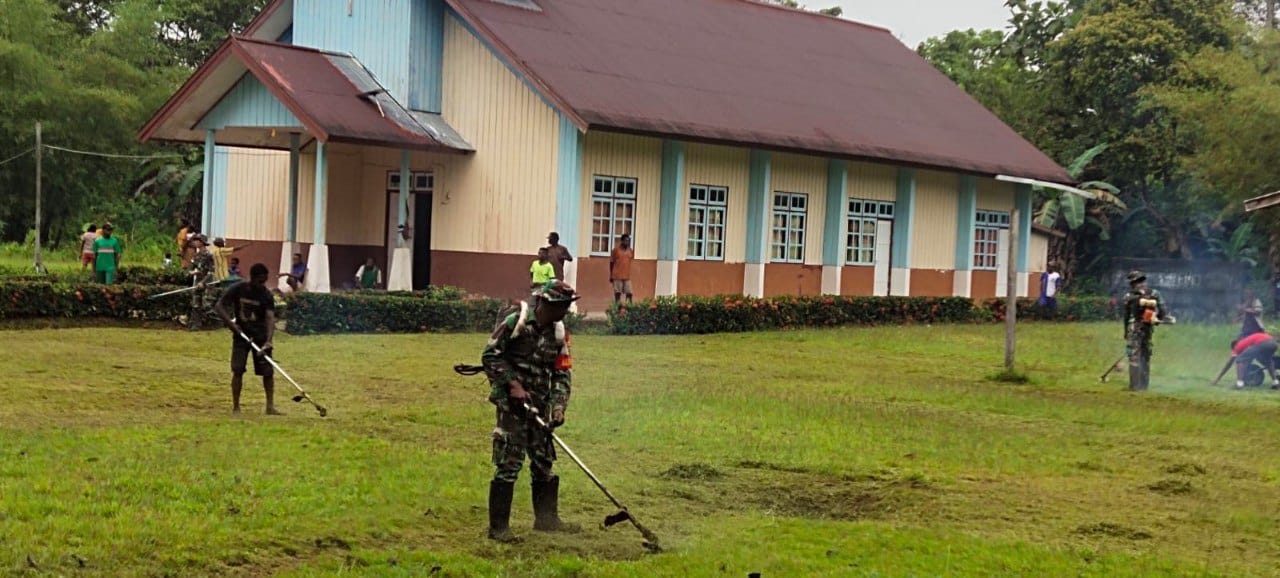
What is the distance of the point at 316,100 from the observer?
2866cm

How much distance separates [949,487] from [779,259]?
22.4 m

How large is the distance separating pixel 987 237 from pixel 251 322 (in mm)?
28948

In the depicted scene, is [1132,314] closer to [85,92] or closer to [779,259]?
[779,259]

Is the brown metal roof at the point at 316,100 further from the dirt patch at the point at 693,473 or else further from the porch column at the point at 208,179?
the dirt patch at the point at 693,473

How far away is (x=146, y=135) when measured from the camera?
103 ft

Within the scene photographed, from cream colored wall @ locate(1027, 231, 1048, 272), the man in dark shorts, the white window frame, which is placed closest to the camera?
the man in dark shorts

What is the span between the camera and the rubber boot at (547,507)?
9805 millimetres

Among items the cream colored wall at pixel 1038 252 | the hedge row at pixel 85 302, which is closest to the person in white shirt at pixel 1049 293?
the cream colored wall at pixel 1038 252

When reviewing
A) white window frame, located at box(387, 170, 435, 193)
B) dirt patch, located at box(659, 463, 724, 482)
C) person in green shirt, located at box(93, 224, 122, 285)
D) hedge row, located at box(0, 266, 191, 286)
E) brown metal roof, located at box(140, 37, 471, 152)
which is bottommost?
dirt patch, located at box(659, 463, 724, 482)

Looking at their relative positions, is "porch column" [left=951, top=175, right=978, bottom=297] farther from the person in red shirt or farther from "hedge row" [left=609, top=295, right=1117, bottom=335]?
the person in red shirt

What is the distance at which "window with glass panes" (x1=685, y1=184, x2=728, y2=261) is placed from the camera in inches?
1265

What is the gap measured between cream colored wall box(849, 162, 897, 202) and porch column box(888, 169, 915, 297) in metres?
0.19

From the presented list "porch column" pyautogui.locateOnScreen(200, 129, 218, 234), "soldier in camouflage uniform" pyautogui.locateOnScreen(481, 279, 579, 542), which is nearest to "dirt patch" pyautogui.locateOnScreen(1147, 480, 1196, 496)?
"soldier in camouflage uniform" pyautogui.locateOnScreen(481, 279, 579, 542)

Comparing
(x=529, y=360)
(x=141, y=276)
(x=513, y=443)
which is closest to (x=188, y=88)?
(x=141, y=276)
